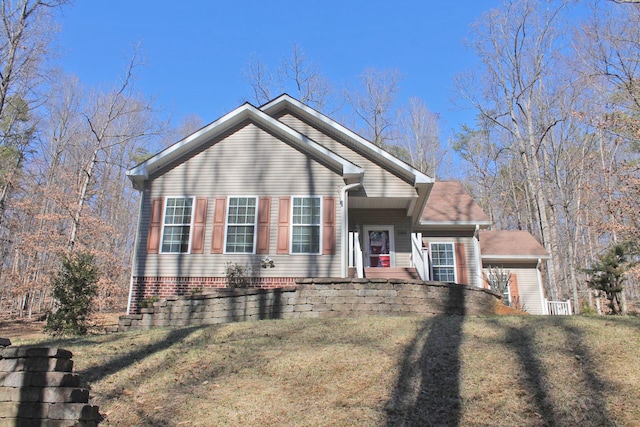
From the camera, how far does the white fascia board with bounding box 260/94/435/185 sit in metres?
12.9

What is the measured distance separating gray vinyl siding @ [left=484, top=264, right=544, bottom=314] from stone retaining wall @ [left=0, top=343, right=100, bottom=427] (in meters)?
15.4

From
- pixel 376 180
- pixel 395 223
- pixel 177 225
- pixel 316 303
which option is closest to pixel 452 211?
pixel 395 223

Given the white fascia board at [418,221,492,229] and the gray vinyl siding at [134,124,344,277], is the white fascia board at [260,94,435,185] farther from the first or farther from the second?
the white fascia board at [418,221,492,229]

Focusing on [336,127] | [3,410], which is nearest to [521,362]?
[3,410]

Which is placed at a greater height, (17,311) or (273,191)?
(273,191)

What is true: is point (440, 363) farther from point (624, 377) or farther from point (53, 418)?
point (53, 418)

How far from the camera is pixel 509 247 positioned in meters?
17.9

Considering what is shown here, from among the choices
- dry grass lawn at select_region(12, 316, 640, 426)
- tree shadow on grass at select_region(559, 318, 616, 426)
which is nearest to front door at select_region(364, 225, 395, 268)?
dry grass lawn at select_region(12, 316, 640, 426)

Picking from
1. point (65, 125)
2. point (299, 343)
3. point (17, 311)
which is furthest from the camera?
point (65, 125)

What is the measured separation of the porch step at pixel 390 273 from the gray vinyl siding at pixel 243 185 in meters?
1.39

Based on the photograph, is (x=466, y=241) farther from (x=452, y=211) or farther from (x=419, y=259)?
(x=419, y=259)

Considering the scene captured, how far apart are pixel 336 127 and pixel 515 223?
22.5 metres

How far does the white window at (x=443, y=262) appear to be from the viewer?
15.7m

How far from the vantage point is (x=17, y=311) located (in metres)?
24.0
